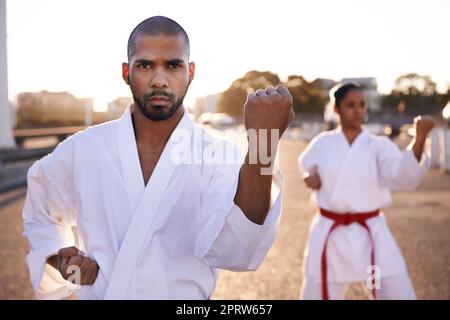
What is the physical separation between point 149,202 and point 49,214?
593mm

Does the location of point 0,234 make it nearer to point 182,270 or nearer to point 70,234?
point 70,234

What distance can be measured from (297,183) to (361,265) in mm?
8421

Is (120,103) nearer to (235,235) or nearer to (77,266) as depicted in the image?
(77,266)

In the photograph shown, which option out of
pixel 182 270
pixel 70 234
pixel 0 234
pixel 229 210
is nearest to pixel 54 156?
pixel 70 234

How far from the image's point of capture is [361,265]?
11.8ft

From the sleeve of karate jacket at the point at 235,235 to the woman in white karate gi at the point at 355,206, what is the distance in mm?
2071

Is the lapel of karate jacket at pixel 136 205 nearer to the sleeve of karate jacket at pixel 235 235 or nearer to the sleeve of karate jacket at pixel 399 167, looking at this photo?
the sleeve of karate jacket at pixel 235 235

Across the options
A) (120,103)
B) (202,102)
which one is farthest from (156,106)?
(202,102)

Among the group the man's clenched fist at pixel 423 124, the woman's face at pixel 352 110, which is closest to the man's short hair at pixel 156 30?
the man's clenched fist at pixel 423 124

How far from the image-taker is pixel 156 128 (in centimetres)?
201

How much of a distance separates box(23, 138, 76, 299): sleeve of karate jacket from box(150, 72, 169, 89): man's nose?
635mm

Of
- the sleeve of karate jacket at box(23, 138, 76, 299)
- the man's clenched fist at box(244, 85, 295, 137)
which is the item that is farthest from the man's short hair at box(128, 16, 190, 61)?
the sleeve of karate jacket at box(23, 138, 76, 299)

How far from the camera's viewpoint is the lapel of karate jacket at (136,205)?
1.83 metres
